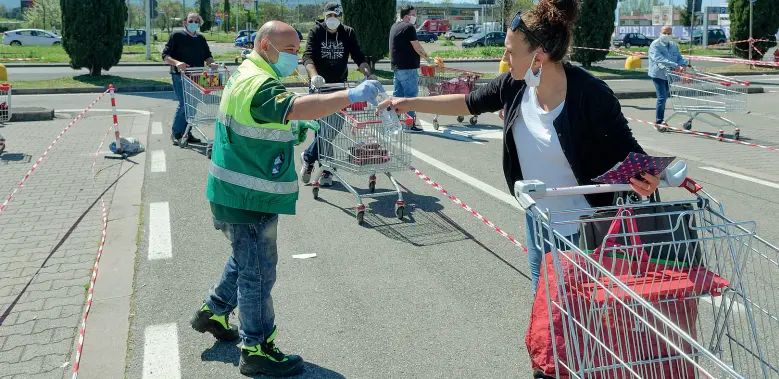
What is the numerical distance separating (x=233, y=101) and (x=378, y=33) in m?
20.8

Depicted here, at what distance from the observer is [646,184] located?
3188 mm

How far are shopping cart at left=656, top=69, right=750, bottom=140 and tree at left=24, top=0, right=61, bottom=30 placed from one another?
60.4 metres

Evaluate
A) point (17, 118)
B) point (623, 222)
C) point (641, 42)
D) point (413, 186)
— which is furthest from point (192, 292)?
point (641, 42)

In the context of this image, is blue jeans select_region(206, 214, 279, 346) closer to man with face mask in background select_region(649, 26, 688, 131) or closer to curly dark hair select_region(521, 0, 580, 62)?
curly dark hair select_region(521, 0, 580, 62)

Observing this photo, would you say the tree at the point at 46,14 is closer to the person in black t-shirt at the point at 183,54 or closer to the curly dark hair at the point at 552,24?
the person in black t-shirt at the point at 183,54

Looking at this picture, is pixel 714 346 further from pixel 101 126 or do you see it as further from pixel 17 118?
pixel 17 118

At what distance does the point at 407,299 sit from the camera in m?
5.38

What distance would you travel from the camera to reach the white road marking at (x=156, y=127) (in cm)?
1326

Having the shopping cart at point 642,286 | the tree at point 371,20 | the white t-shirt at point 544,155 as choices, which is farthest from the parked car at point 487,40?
the shopping cart at point 642,286

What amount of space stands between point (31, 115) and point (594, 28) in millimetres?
19189

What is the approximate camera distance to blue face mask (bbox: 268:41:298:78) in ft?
13.7

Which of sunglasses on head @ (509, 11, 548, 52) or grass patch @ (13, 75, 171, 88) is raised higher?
grass patch @ (13, 75, 171, 88)

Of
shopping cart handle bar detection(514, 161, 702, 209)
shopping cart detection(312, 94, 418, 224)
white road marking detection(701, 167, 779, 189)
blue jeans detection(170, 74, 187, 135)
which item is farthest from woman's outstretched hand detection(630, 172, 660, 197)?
blue jeans detection(170, 74, 187, 135)

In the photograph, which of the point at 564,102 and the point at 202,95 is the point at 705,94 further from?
the point at 564,102
